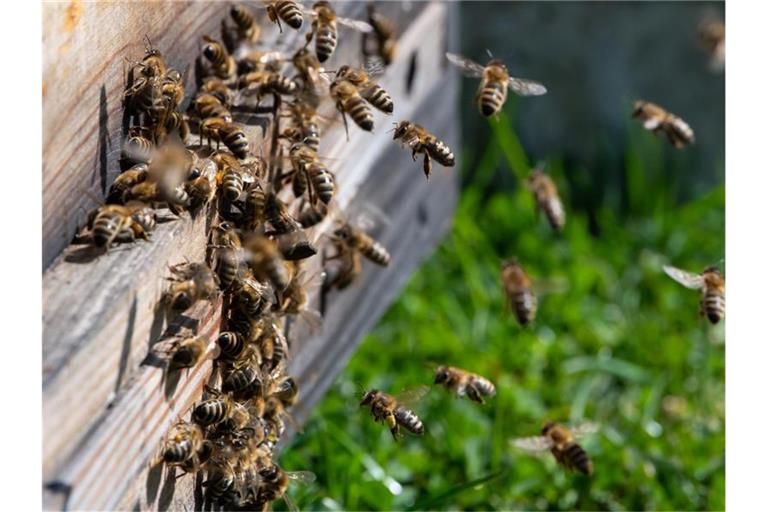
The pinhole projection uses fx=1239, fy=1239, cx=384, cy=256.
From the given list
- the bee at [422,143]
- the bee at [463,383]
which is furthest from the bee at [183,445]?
the bee at [463,383]

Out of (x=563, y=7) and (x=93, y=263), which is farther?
(x=563, y=7)

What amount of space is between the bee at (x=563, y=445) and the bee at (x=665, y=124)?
1227mm

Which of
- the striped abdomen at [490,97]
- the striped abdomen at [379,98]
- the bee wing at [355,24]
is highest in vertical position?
the bee wing at [355,24]

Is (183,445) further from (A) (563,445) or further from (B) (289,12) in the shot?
(A) (563,445)

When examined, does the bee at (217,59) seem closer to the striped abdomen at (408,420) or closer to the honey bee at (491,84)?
the honey bee at (491,84)

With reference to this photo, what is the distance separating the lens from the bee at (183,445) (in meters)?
2.61

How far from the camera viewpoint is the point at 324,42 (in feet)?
11.4

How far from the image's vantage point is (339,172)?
3.82 metres

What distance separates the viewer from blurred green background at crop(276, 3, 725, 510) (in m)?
4.36

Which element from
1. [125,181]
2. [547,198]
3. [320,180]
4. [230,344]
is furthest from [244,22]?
[547,198]

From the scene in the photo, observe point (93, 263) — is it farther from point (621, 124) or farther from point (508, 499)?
point (621, 124)

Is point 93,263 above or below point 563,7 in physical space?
above

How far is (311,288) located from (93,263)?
1.11 meters

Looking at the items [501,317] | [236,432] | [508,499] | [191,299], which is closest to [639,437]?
[508,499]
